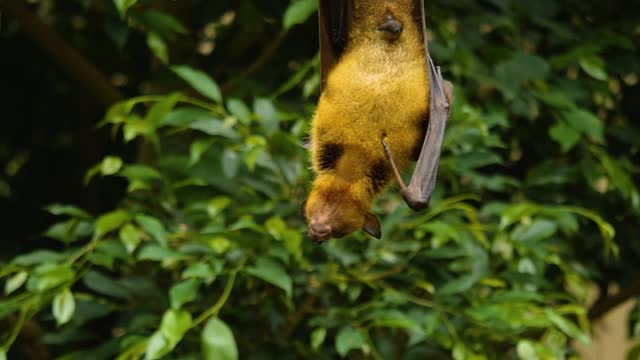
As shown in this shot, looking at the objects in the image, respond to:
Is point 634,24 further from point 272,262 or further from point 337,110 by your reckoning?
point 337,110

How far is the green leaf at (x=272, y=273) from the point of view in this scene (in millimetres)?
2285

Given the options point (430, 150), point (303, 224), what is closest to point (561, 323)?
point (303, 224)

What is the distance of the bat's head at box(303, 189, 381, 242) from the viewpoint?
1004 millimetres

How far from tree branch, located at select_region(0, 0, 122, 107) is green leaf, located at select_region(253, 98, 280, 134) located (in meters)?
0.90

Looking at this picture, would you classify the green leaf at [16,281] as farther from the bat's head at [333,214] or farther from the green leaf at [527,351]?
the bat's head at [333,214]

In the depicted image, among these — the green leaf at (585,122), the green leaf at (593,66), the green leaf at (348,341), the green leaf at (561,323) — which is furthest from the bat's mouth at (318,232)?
the green leaf at (593,66)

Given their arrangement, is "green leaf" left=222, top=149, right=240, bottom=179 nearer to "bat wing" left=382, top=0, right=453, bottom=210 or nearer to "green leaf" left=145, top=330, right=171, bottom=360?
"green leaf" left=145, top=330, right=171, bottom=360

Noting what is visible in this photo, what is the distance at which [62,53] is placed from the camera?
3.12m

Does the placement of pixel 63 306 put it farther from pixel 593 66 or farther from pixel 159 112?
pixel 593 66

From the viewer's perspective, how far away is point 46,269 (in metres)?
2.37

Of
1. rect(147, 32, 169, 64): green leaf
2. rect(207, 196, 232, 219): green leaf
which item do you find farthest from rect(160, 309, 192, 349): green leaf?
rect(147, 32, 169, 64): green leaf

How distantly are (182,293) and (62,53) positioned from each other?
1.22m

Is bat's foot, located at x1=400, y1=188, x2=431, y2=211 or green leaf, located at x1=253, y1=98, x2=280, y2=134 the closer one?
bat's foot, located at x1=400, y1=188, x2=431, y2=211

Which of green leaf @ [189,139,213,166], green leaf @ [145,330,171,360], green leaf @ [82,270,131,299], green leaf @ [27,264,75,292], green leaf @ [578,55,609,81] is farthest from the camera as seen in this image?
green leaf @ [578,55,609,81]
